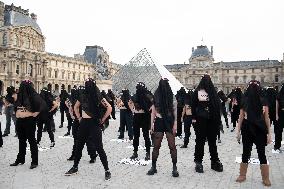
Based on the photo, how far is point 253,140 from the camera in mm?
5660

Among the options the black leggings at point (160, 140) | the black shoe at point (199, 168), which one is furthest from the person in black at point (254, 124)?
the black leggings at point (160, 140)

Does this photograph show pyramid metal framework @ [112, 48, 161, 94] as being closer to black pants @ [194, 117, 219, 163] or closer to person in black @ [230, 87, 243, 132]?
person in black @ [230, 87, 243, 132]

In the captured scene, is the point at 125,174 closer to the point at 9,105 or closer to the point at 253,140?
the point at 253,140

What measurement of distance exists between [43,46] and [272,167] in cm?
6369

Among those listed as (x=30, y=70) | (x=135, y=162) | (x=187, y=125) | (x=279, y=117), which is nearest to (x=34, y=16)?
(x=30, y=70)

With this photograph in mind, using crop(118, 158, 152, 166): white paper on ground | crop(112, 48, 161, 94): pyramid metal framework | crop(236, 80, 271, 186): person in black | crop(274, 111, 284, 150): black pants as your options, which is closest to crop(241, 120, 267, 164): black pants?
crop(236, 80, 271, 186): person in black

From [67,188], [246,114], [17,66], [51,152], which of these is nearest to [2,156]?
[51,152]

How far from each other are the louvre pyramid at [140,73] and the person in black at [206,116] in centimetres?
1505

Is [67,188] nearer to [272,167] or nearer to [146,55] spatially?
[272,167]

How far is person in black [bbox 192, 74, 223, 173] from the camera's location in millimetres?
6336

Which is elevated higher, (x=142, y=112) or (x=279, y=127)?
(x=142, y=112)

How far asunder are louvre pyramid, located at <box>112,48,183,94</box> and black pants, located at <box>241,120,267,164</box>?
15.8 meters

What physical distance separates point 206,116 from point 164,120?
88cm

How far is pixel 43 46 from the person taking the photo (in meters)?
65.6
